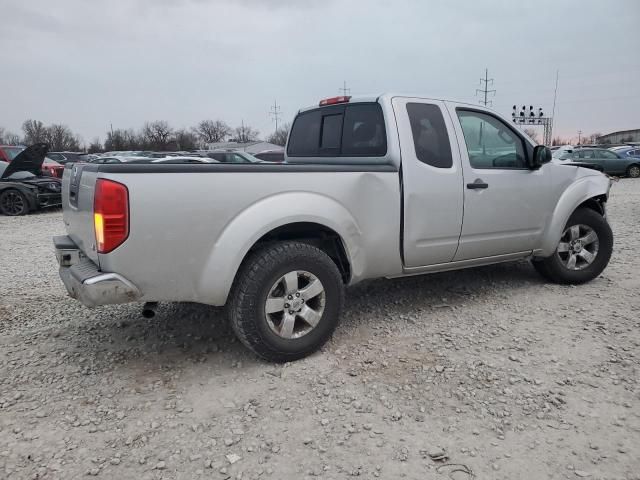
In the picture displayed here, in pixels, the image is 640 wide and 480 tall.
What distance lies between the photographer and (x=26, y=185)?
11844 mm

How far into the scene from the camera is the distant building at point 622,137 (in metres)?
81.4

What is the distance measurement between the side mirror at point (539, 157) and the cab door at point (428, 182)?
0.94 meters

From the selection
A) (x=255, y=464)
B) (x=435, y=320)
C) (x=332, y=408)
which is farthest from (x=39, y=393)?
(x=435, y=320)

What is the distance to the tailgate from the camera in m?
2.92

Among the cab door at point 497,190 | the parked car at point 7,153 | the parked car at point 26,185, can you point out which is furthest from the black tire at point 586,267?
the parked car at point 7,153

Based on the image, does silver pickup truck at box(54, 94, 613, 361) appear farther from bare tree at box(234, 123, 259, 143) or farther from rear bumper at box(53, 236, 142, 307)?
bare tree at box(234, 123, 259, 143)

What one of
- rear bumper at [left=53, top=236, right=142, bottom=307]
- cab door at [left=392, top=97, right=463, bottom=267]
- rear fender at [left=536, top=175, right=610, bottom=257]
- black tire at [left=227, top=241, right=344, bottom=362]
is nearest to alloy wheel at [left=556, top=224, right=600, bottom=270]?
rear fender at [left=536, top=175, right=610, bottom=257]

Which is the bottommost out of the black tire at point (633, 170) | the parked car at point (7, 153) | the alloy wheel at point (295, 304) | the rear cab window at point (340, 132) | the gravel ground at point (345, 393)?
the gravel ground at point (345, 393)

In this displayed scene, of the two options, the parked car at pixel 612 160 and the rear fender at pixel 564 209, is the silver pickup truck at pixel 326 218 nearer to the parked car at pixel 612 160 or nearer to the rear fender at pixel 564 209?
the rear fender at pixel 564 209

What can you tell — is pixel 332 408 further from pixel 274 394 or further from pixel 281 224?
pixel 281 224

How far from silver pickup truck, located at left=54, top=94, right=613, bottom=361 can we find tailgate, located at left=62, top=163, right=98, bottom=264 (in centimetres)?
2

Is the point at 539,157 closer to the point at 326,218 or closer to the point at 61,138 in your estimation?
the point at 326,218

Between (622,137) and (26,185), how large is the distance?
98.1 metres

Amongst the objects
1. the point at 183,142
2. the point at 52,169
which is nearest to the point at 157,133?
the point at 183,142
